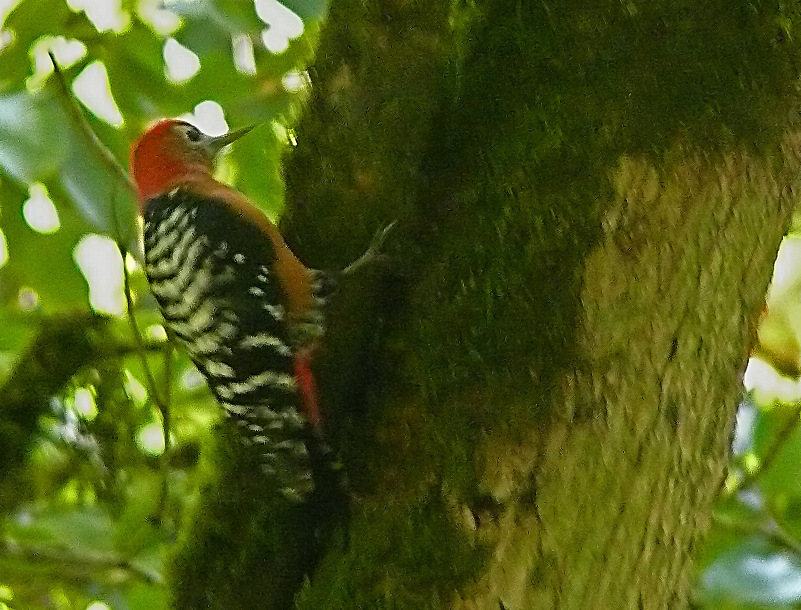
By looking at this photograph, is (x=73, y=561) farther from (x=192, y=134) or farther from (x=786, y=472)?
(x=786, y=472)

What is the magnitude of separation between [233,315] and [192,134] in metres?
0.53

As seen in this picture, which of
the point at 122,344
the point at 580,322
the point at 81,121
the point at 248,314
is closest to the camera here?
the point at 580,322

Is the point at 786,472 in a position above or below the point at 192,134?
above

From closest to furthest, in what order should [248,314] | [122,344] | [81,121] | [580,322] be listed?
[580,322], [81,121], [248,314], [122,344]

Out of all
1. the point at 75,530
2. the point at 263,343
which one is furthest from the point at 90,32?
the point at 75,530

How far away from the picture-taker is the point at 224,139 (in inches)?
59.9

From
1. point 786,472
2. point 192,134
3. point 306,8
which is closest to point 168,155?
point 192,134

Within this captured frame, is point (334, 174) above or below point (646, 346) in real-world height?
below

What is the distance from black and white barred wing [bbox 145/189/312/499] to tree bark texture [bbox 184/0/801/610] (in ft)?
0.77

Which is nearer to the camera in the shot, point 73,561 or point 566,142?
point 566,142

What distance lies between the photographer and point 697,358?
2.82 ft

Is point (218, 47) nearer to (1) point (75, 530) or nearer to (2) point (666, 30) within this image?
(2) point (666, 30)

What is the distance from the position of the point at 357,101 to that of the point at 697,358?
55cm

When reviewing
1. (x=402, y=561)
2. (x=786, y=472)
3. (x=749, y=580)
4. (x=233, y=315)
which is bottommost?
(x=233, y=315)
